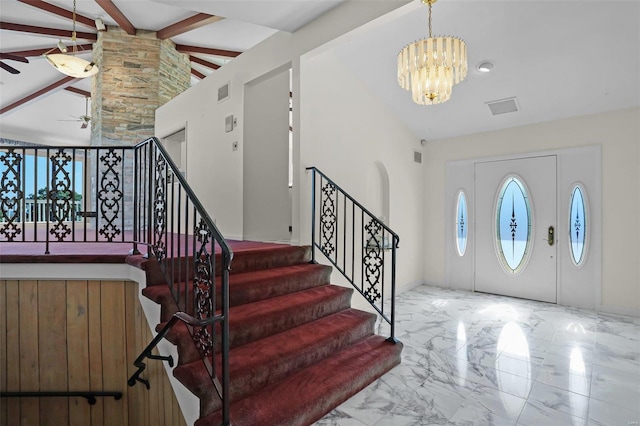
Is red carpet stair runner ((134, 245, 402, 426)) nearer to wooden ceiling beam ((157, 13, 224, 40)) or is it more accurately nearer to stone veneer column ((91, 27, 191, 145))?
wooden ceiling beam ((157, 13, 224, 40))

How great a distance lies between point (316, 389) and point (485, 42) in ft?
13.0

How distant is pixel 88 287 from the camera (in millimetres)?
2756

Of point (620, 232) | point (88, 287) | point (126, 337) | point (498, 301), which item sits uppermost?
point (620, 232)

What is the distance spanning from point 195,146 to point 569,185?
18.6ft

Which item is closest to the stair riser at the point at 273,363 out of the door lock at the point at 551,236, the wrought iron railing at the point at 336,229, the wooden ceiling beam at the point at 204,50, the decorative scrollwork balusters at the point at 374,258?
the decorative scrollwork balusters at the point at 374,258

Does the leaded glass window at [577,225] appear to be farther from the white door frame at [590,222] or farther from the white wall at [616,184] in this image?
the white wall at [616,184]

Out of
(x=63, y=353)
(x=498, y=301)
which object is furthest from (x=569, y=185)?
(x=63, y=353)

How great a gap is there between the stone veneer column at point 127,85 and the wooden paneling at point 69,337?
12.6ft

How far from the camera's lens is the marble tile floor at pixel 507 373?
87.7 inches

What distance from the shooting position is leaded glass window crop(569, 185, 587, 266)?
4602mm

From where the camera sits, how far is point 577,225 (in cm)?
465

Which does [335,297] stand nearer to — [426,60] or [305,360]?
[305,360]

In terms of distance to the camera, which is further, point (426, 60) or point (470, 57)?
point (470, 57)

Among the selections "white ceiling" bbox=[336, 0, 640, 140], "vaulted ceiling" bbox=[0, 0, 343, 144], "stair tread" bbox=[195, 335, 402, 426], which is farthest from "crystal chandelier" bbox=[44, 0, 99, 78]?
"stair tread" bbox=[195, 335, 402, 426]
